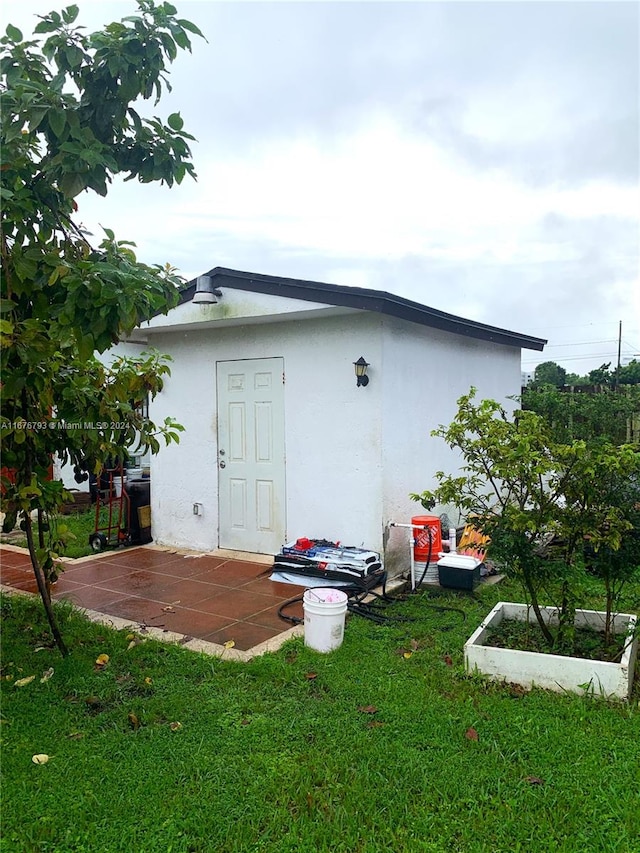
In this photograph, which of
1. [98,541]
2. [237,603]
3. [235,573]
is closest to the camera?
[237,603]

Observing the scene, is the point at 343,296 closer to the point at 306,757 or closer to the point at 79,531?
the point at 306,757

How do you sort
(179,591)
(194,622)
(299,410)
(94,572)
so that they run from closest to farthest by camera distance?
(194,622), (179,591), (94,572), (299,410)

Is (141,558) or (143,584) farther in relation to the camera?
(141,558)

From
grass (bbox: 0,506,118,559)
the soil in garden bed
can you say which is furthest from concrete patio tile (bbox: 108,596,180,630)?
the soil in garden bed

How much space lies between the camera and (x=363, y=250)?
12555mm

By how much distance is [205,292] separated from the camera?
21.1 feet

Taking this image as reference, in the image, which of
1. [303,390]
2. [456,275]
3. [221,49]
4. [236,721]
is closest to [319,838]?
[236,721]

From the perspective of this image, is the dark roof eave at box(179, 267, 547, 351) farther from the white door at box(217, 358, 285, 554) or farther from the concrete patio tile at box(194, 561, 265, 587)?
the concrete patio tile at box(194, 561, 265, 587)

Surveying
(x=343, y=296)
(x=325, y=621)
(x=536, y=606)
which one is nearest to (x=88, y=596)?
(x=325, y=621)

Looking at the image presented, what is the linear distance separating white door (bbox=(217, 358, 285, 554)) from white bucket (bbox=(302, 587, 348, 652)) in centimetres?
257

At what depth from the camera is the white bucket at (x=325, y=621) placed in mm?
→ 3986

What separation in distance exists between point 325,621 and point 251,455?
3136mm

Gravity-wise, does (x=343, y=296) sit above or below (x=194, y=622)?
above

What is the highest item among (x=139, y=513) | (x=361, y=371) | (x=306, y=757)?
(x=361, y=371)
